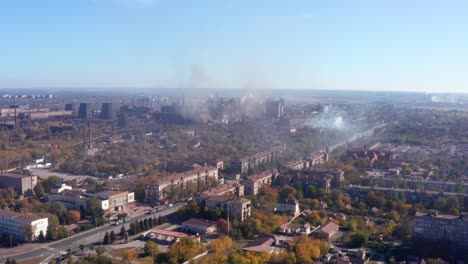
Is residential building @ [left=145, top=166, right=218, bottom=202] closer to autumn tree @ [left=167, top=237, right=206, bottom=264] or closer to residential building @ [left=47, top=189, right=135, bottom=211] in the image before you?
residential building @ [left=47, top=189, right=135, bottom=211]

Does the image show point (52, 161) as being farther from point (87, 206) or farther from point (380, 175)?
point (380, 175)

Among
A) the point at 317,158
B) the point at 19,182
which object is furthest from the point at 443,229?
the point at 19,182

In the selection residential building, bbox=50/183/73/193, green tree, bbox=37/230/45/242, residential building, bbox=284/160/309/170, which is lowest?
green tree, bbox=37/230/45/242

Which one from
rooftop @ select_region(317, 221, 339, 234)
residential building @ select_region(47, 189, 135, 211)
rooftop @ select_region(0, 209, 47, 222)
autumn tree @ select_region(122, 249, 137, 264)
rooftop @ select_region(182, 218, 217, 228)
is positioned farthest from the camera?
residential building @ select_region(47, 189, 135, 211)

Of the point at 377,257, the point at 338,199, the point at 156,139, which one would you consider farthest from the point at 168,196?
the point at 156,139

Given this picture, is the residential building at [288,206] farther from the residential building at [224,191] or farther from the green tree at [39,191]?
the green tree at [39,191]

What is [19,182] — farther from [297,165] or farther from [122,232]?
[297,165]

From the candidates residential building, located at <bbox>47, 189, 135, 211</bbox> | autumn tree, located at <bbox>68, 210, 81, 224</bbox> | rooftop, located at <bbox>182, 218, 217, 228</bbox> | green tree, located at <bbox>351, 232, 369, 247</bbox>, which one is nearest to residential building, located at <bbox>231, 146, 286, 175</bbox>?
residential building, located at <bbox>47, 189, 135, 211</bbox>
